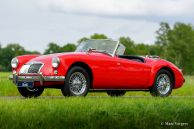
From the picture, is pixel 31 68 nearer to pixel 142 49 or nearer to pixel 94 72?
pixel 94 72

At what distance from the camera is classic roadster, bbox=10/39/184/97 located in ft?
47.2

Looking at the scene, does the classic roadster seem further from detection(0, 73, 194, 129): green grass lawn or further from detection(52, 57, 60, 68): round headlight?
detection(0, 73, 194, 129): green grass lawn

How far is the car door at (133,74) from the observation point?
1573 centimetres

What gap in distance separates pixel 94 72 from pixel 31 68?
4.81 feet

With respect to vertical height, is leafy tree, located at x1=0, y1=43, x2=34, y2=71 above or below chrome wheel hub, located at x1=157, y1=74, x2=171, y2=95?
above

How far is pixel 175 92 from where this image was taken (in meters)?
23.1

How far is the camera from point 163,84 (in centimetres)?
1689

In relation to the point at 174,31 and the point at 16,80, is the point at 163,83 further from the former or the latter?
the point at 174,31

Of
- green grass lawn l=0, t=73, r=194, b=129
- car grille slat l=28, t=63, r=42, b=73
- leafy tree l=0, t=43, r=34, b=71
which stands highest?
leafy tree l=0, t=43, r=34, b=71

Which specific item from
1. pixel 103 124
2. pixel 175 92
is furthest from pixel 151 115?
pixel 175 92

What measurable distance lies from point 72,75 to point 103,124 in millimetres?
4879

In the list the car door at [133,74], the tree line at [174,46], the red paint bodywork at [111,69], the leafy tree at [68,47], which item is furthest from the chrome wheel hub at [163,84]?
the leafy tree at [68,47]

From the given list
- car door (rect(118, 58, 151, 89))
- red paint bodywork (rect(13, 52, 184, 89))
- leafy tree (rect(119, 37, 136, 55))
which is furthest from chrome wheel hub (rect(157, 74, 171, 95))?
leafy tree (rect(119, 37, 136, 55))

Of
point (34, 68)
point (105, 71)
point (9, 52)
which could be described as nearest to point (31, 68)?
point (34, 68)
